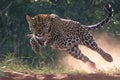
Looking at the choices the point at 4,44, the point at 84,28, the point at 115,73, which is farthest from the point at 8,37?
the point at 115,73

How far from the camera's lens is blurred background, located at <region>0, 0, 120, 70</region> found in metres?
15.5

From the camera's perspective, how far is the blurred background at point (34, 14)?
15508mm

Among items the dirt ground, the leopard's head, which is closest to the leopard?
the leopard's head

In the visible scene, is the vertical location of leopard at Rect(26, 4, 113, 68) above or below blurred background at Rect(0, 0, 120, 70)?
below

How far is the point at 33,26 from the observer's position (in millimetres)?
10109

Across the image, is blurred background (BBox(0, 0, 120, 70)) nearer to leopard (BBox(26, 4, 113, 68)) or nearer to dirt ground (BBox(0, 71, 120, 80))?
leopard (BBox(26, 4, 113, 68))

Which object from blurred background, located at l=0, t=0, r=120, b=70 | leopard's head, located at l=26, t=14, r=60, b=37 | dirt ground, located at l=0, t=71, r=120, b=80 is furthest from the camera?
blurred background, located at l=0, t=0, r=120, b=70

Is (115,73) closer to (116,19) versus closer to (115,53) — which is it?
(115,53)

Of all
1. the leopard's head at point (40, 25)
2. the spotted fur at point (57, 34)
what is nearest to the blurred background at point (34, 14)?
the spotted fur at point (57, 34)

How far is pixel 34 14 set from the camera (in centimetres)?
1697

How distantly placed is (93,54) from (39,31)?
4238 millimetres

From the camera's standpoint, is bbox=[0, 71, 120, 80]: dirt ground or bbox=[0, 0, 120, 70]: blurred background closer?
bbox=[0, 71, 120, 80]: dirt ground

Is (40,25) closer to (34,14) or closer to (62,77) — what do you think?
(62,77)

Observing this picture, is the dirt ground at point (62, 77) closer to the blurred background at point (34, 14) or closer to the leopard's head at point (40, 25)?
the leopard's head at point (40, 25)
